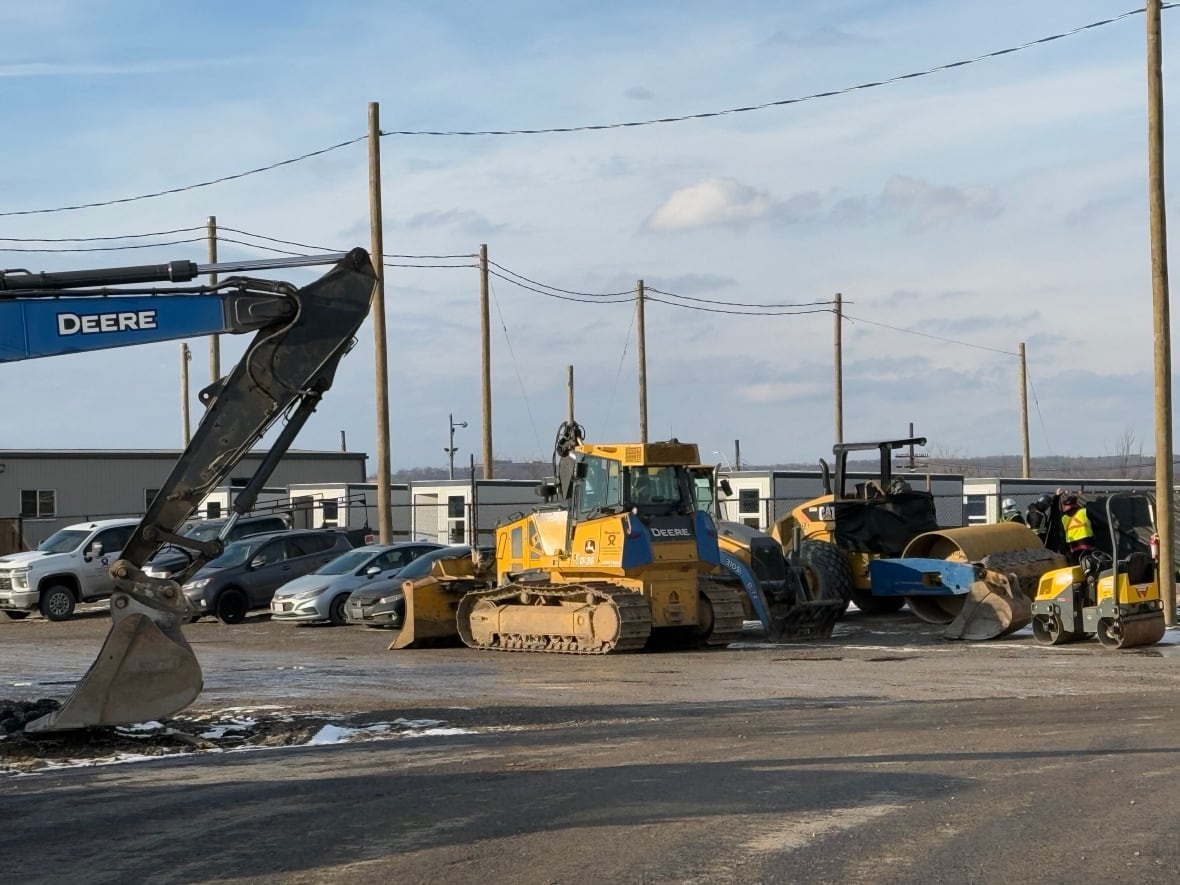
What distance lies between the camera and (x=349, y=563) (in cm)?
2841

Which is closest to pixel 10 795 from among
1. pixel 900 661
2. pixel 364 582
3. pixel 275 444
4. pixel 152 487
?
pixel 275 444

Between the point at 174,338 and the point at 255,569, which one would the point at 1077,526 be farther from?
the point at 174,338

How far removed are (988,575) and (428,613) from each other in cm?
815

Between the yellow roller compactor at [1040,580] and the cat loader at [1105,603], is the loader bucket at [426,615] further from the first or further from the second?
the cat loader at [1105,603]

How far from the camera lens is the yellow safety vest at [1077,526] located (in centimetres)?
2447

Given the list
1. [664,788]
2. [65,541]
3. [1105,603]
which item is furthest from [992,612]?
[65,541]

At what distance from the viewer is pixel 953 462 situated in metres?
116

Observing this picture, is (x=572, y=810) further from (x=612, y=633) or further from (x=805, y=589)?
(x=805, y=589)

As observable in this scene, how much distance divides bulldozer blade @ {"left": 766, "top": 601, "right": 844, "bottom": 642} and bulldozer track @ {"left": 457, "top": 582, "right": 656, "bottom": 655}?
2.43m

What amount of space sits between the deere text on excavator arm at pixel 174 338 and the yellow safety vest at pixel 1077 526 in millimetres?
15348

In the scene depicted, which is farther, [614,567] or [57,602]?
[57,602]

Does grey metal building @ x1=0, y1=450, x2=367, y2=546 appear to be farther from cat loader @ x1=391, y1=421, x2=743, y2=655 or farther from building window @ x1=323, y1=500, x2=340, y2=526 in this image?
cat loader @ x1=391, y1=421, x2=743, y2=655

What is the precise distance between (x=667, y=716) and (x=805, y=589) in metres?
10.3

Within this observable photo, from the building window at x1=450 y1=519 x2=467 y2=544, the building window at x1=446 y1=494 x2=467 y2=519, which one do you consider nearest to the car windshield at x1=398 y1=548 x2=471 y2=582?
the building window at x1=450 y1=519 x2=467 y2=544
